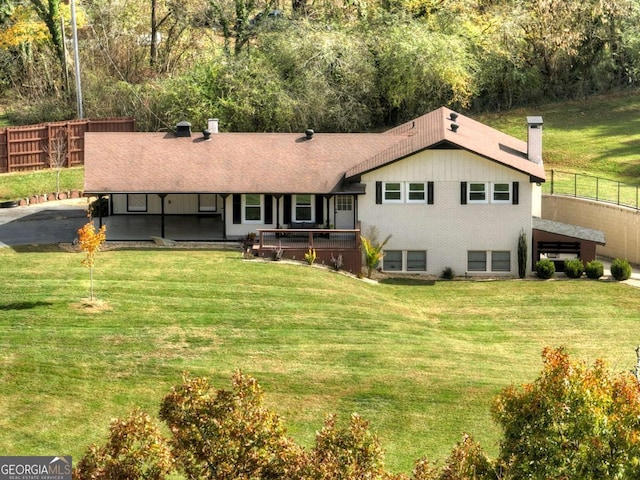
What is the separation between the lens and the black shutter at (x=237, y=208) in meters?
46.6

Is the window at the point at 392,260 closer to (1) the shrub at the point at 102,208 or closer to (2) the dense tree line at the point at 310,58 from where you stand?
(1) the shrub at the point at 102,208

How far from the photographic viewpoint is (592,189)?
180ft

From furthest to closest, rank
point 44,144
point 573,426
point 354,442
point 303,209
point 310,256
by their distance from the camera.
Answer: point 44,144
point 303,209
point 310,256
point 354,442
point 573,426

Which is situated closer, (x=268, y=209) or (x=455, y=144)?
(x=455, y=144)

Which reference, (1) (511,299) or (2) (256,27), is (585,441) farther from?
(2) (256,27)

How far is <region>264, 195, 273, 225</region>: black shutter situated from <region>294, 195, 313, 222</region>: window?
3.21 feet

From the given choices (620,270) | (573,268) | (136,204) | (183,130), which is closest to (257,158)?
(183,130)

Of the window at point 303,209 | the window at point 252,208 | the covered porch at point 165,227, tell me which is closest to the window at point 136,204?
the covered porch at point 165,227

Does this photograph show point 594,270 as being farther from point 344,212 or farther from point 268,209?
point 268,209

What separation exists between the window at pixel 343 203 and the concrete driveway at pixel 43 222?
10.2 m

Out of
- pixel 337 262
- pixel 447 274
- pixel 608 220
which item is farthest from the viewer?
pixel 608 220

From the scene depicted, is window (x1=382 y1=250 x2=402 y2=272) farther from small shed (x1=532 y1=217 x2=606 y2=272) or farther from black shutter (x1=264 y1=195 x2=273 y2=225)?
small shed (x1=532 y1=217 x2=606 y2=272)

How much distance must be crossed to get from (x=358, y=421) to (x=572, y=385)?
324 cm

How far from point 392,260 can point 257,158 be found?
6976 mm
